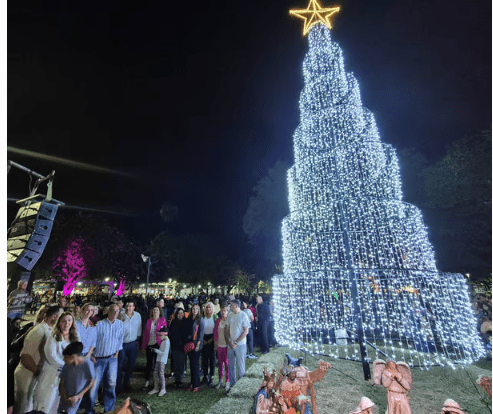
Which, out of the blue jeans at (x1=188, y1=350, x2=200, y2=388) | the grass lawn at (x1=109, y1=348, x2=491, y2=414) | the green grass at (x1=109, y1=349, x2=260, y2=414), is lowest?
the green grass at (x1=109, y1=349, x2=260, y2=414)

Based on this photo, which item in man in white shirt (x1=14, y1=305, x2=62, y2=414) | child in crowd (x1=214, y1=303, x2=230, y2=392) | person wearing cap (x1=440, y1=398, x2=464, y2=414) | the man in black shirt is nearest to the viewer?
person wearing cap (x1=440, y1=398, x2=464, y2=414)

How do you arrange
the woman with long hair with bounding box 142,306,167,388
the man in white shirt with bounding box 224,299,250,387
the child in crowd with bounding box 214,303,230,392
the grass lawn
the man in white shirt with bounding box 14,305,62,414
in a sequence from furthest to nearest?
1. the woman with long hair with bounding box 142,306,167,388
2. the child in crowd with bounding box 214,303,230,392
3. the man in white shirt with bounding box 224,299,250,387
4. the grass lawn
5. the man in white shirt with bounding box 14,305,62,414

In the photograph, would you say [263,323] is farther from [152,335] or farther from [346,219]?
[346,219]

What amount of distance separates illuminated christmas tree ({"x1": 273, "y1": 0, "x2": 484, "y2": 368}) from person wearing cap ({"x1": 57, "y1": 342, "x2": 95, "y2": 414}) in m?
4.40

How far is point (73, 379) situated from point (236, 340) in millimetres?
2958

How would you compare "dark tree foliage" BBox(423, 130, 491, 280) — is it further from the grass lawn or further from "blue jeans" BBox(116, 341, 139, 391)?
"blue jeans" BBox(116, 341, 139, 391)

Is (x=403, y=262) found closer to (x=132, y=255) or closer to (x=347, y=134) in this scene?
(x=347, y=134)

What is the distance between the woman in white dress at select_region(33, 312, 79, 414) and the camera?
3.35 meters

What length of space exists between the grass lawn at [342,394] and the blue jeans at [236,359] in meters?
0.21

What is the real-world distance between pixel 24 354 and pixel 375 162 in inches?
322

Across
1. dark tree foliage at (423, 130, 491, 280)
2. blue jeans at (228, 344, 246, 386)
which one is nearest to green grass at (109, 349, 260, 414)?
blue jeans at (228, 344, 246, 386)

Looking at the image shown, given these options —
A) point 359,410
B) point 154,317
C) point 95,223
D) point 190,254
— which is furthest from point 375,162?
point 190,254

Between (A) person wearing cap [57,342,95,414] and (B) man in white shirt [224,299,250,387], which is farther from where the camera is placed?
(B) man in white shirt [224,299,250,387]

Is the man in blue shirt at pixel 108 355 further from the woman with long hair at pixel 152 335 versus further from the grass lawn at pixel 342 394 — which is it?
the woman with long hair at pixel 152 335
